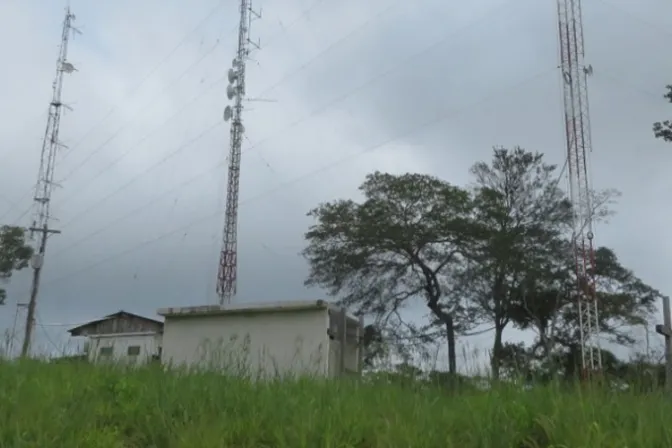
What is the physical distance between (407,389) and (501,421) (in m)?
1.41

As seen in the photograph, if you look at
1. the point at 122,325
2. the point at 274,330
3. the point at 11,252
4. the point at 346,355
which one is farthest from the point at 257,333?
the point at 11,252

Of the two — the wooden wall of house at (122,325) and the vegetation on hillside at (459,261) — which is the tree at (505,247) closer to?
the vegetation on hillside at (459,261)

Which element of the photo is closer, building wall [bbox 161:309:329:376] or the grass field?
the grass field

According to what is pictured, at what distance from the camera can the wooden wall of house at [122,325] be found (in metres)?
31.6

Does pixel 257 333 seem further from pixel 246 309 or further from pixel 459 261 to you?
pixel 459 261

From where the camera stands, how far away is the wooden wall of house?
1244 inches

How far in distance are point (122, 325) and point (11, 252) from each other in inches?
250

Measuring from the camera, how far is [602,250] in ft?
93.9

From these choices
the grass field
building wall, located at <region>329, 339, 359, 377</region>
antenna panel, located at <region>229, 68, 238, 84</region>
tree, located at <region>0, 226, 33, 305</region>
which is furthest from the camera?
tree, located at <region>0, 226, 33, 305</region>

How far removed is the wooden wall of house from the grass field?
2687 centimetres

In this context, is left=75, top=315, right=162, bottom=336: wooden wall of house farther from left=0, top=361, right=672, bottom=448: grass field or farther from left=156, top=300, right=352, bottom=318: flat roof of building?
left=0, top=361, right=672, bottom=448: grass field

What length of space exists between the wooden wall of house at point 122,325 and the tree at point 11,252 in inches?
169

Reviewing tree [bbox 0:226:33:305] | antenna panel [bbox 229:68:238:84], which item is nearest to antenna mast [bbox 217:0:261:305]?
antenna panel [bbox 229:68:238:84]

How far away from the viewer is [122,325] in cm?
3259
